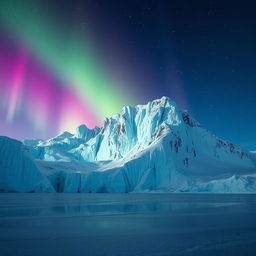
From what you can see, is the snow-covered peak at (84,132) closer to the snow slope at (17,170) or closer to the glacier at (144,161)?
the glacier at (144,161)

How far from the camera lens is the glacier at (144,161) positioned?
2591 inches

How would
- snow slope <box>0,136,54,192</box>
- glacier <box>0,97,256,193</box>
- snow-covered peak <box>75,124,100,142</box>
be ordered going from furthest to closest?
snow-covered peak <box>75,124,100,142</box>
glacier <box>0,97,256,193</box>
snow slope <box>0,136,54,192</box>

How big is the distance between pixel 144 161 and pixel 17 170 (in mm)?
38548

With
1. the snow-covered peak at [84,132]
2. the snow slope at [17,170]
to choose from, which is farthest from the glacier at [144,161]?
the snow-covered peak at [84,132]

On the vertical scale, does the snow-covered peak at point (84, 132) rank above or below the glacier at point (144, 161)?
above

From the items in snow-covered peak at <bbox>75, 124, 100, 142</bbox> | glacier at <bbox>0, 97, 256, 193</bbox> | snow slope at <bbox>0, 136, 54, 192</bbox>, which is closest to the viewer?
snow slope at <bbox>0, 136, 54, 192</bbox>

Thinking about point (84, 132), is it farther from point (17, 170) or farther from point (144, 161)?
point (17, 170)

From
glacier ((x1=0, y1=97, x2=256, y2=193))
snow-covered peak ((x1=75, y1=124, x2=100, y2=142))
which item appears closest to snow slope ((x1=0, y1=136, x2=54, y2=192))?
glacier ((x1=0, y1=97, x2=256, y2=193))

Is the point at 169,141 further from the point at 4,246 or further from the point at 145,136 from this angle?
Answer: the point at 4,246

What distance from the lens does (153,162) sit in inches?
3521

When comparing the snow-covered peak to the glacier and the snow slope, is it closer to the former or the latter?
the glacier

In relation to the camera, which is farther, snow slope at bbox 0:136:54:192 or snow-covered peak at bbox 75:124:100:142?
snow-covered peak at bbox 75:124:100:142

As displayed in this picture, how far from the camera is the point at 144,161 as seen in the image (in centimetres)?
8900

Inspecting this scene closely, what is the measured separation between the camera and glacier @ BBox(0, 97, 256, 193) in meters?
65.8
